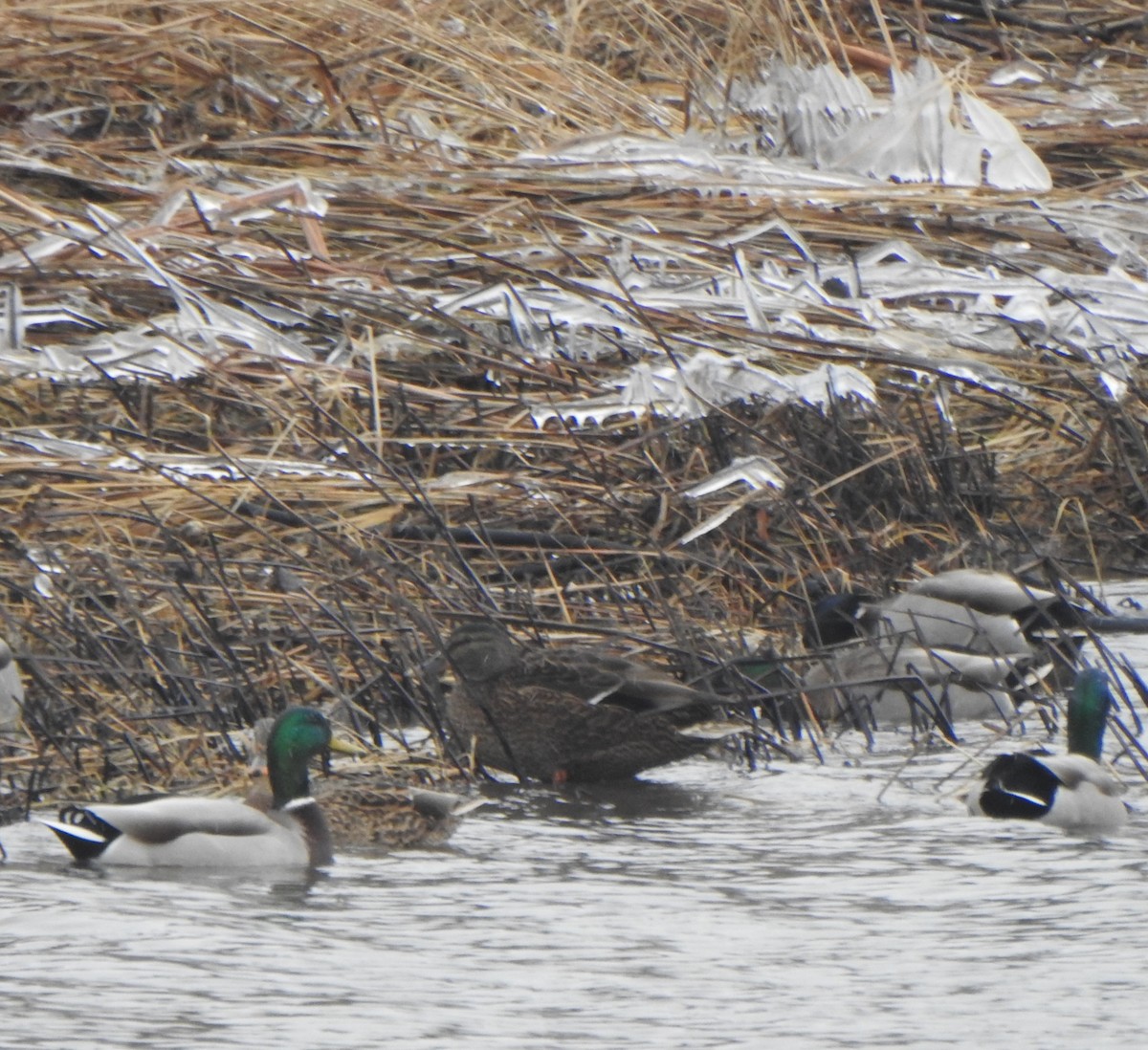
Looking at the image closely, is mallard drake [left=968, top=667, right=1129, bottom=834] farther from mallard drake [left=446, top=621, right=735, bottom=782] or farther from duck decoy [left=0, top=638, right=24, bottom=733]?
duck decoy [left=0, top=638, right=24, bottom=733]

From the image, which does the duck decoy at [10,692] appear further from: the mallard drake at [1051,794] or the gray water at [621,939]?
the mallard drake at [1051,794]

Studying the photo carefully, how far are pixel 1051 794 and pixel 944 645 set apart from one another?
1354 millimetres

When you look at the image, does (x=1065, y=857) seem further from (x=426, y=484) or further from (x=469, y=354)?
(x=469, y=354)

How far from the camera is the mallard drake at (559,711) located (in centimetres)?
621

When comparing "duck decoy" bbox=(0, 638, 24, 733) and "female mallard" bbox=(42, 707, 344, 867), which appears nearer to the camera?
"female mallard" bbox=(42, 707, 344, 867)

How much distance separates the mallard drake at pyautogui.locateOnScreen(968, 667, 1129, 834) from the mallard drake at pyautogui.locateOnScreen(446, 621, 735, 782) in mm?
749

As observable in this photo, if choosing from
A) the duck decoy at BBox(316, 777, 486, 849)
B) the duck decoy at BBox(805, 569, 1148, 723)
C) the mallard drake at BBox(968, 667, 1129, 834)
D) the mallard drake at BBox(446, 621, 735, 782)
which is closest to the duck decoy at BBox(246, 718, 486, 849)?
the duck decoy at BBox(316, 777, 486, 849)

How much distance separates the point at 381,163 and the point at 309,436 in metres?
2.94

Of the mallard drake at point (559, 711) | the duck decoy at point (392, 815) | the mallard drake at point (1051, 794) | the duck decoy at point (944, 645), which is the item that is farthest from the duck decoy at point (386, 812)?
the duck decoy at point (944, 645)

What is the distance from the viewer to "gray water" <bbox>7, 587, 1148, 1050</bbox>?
13.4ft

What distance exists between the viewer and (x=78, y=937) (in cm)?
455

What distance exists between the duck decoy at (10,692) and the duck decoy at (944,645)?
1962 mm

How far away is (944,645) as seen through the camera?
700 cm

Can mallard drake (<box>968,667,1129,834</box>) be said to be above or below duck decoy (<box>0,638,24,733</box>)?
below
